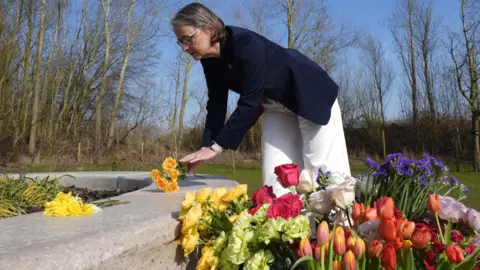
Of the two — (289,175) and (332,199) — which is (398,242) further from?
(289,175)

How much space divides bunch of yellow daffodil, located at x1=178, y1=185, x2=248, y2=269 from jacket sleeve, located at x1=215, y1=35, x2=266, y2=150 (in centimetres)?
47

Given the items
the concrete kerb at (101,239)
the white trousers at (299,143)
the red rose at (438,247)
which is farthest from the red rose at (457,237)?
the white trousers at (299,143)

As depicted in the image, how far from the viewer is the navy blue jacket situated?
7.59 feet

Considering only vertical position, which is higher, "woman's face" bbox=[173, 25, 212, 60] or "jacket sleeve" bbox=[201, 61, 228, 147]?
"woman's face" bbox=[173, 25, 212, 60]

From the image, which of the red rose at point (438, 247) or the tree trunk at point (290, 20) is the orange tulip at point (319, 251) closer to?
the red rose at point (438, 247)

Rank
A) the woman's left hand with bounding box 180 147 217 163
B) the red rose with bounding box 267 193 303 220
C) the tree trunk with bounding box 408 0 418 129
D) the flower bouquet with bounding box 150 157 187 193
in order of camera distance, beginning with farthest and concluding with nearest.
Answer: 1. the tree trunk with bounding box 408 0 418 129
2. the flower bouquet with bounding box 150 157 187 193
3. the woman's left hand with bounding box 180 147 217 163
4. the red rose with bounding box 267 193 303 220

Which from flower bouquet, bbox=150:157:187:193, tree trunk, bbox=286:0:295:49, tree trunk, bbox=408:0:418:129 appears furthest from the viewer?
tree trunk, bbox=408:0:418:129

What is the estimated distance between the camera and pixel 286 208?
1.50 m

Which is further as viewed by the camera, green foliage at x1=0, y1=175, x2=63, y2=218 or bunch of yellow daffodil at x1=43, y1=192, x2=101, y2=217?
green foliage at x1=0, y1=175, x2=63, y2=218

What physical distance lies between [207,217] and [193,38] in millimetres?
907

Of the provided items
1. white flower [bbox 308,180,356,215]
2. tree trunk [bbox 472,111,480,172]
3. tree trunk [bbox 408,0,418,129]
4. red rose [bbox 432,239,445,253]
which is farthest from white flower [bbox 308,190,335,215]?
tree trunk [bbox 408,0,418,129]

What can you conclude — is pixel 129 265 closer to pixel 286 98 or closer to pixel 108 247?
pixel 108 247

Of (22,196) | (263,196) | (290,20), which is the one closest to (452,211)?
(263,196)

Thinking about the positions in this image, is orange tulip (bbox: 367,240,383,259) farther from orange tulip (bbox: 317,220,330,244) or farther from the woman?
the woman
